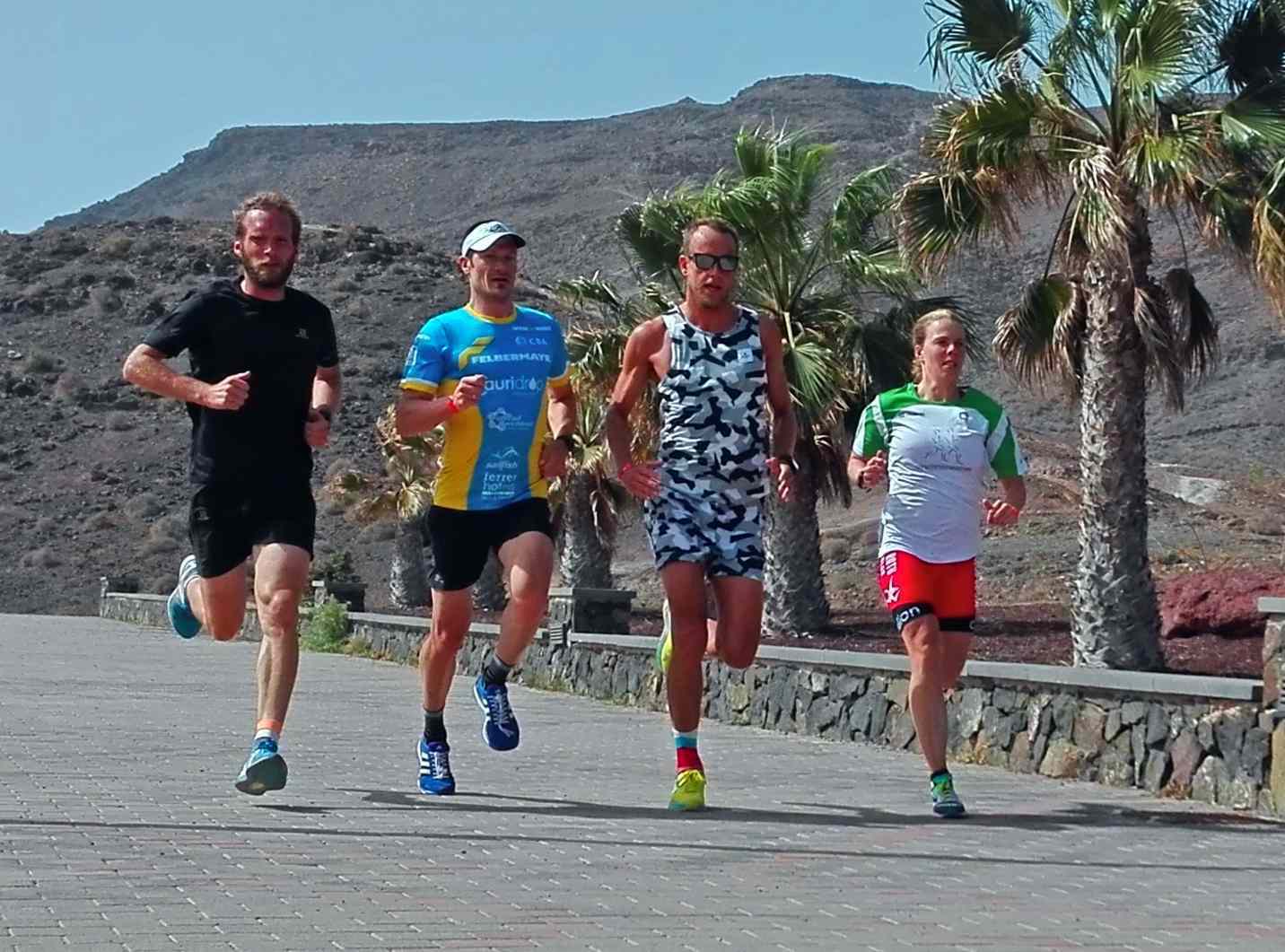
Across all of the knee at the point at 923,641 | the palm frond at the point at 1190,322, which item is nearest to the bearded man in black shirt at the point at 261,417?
the knee at the point at 923,641

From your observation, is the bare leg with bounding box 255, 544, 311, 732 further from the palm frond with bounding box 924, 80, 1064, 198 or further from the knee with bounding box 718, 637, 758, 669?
the palm frond with bounding box 924, 80, 1064, 198

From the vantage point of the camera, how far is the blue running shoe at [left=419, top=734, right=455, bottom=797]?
8.74 meters

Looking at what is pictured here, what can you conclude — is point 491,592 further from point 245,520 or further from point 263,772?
point 263,772

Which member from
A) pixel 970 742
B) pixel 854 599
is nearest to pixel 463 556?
pixel 970 742

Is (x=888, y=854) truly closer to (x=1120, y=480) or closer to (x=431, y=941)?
(x=431, y=941)

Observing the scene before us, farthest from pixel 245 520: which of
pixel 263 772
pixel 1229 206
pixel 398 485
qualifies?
pixel 398 485

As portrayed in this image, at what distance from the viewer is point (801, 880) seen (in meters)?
6.60

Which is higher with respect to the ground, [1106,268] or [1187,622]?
[1106,268]

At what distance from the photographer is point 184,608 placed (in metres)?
9.49

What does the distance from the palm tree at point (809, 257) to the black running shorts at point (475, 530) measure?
1449 cm

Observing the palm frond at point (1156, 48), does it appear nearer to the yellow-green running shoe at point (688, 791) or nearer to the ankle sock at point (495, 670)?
the ankle sock at point (495, 670)

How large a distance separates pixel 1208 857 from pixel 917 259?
10.9 metres

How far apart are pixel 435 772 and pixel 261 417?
1582mm

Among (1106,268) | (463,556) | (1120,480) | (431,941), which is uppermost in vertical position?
(1106,268)
